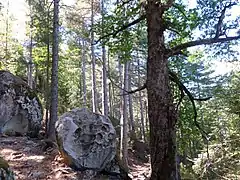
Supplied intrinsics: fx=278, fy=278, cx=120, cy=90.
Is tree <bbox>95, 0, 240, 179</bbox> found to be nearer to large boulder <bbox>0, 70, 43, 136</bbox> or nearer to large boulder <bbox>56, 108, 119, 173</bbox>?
large boulder <bbox>56, 108, 119, 173</bbox>

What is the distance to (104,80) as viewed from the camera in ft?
49.4

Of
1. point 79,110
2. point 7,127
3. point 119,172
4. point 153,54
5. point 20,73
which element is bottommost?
point 119,172

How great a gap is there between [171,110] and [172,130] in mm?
293

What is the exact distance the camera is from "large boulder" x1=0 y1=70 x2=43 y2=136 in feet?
36.1

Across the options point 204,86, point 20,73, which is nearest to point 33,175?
point 20,73

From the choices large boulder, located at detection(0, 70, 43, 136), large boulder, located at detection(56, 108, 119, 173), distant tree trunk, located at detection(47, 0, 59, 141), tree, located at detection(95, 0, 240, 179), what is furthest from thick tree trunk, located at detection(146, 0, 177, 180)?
large boulder, located at detection(0, 70, 43, 136)

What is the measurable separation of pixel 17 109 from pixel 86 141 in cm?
544

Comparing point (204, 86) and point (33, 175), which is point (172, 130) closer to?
point (33, 175)

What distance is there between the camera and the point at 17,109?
11.3 m

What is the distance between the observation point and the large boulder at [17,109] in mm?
10992

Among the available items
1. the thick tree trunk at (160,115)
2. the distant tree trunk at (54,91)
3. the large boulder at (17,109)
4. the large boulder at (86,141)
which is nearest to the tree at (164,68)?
the thick tree trunk at (160,115)

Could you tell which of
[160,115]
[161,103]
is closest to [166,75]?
[161,103]

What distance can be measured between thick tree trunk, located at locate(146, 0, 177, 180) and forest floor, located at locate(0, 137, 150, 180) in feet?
10.1

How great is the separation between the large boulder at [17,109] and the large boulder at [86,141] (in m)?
4.77
